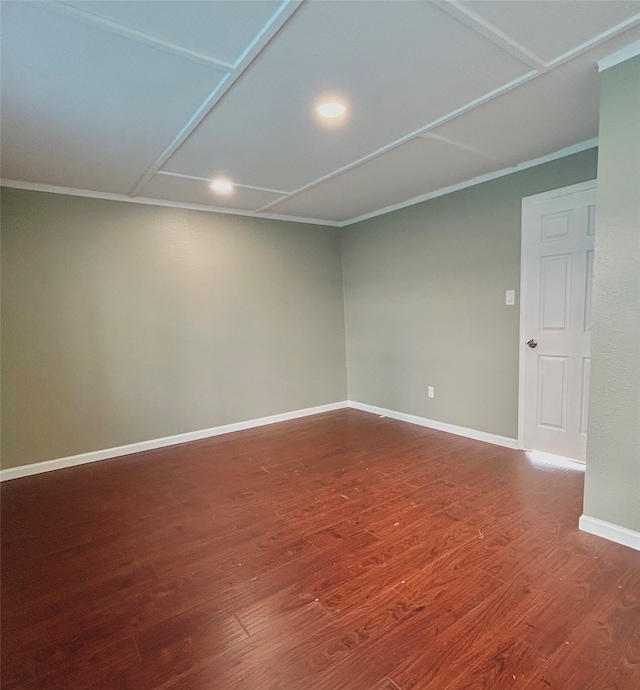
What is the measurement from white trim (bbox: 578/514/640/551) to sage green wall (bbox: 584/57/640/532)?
0.03 metres

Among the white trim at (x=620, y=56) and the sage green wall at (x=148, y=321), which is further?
the sage green wall at (x=148, y=321)

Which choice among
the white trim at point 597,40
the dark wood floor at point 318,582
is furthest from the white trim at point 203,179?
the dark wood floor at point 318,582

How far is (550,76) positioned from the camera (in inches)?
75.5

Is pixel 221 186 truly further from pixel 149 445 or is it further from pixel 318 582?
pixel 318 582

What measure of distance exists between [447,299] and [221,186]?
7.77 ft

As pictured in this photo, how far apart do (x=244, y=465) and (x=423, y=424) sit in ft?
6.48

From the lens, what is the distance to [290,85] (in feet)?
6.23

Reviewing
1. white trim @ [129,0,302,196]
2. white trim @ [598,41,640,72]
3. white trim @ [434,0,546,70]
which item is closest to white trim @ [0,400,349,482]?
white trim @ [129,0,302,196]

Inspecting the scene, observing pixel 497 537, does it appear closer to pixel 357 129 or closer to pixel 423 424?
pixel 423 424

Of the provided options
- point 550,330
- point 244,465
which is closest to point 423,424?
point 550,330

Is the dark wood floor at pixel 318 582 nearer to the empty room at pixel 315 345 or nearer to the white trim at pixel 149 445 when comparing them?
the empty room at pixel 315 345

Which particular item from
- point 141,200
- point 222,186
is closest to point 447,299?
point 222,186

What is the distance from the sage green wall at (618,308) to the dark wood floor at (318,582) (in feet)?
1.18

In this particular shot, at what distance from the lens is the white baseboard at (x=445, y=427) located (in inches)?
137
